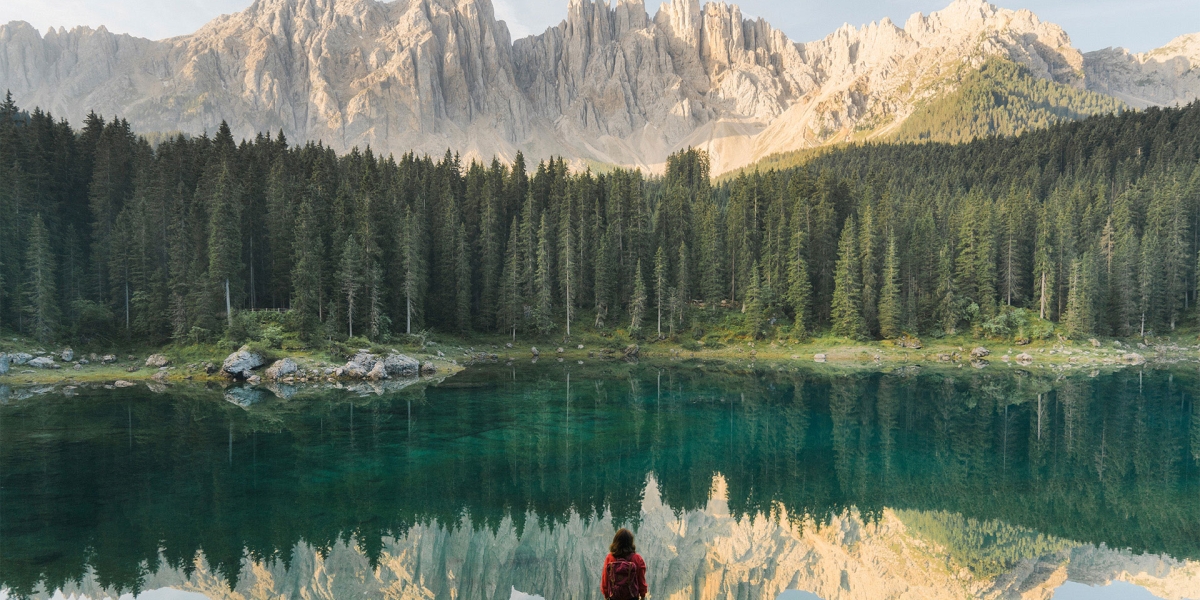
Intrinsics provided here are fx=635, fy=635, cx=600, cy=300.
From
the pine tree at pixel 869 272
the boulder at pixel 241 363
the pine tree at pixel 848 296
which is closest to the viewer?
the boulder at pixel 241 363

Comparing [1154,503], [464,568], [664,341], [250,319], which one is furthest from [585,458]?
[664,341]

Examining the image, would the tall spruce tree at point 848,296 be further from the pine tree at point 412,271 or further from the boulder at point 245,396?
the boulder at point 245,396

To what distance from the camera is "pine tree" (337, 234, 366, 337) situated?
218 ft

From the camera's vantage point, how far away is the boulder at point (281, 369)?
5566 cm

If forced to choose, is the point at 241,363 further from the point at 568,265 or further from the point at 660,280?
the point at 660,280

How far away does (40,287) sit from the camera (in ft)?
192

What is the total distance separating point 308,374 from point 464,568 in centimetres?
4343

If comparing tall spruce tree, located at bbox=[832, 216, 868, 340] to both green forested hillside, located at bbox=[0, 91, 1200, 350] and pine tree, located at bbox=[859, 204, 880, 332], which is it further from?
pine tree, located at bbox=[859, 204, 880, 332]

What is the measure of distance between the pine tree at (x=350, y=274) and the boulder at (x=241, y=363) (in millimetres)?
12017

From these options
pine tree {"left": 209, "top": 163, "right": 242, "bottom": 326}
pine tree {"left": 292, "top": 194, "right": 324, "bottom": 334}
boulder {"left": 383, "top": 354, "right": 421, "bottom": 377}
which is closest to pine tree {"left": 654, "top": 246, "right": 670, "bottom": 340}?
boulder {"left": 383, "top": 354, "right": 421, "bottom": 377}

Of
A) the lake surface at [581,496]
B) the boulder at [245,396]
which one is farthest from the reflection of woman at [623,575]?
the boulder at [245,396]

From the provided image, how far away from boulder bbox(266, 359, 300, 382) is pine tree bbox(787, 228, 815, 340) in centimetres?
6024

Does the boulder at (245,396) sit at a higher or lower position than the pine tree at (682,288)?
lower

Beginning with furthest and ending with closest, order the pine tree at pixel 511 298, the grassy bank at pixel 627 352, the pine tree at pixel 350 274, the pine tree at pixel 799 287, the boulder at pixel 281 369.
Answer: the pine tree at pixel 799 287 → the pine tree at pixel 511 298 → the pine tree at pixel 350 274 → the grassy bank at pixel 627 352 → the boulder at pixel 281 369
